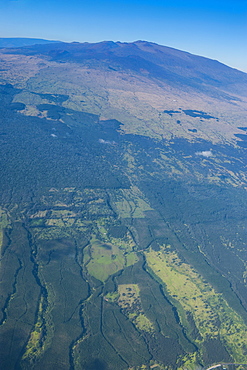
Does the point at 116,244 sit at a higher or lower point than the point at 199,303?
higher

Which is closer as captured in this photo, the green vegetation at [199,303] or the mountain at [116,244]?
the mountain at [116,244]

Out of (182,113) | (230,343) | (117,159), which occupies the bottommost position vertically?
(230,343)

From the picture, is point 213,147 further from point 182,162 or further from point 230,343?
point 230,343

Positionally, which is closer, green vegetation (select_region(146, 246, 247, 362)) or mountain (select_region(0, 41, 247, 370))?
mountain (select_region(0, 41, 247, 370))

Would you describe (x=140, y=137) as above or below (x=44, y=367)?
above

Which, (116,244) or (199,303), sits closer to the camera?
(199,303)

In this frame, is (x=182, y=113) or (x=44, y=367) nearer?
(x=44, y=367)

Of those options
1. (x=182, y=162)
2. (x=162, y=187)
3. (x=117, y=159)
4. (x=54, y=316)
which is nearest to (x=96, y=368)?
(x=54, y=316)

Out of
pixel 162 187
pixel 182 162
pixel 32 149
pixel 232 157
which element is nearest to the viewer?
pixel 162 187
